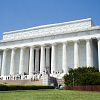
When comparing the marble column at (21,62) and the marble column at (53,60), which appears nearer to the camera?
the marble column at (53,60)

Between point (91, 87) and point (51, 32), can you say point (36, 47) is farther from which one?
point (91, 87)

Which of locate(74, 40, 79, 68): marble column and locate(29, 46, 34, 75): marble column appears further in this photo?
locate(29, 46, 34, 75): marble column

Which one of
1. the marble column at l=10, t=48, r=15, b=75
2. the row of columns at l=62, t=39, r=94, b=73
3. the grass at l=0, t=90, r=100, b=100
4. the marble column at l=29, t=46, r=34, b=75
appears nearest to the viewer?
the grass at l=0, t=90, r=100, b=100

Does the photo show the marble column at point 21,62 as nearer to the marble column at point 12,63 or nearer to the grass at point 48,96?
the marble column at point 12,63

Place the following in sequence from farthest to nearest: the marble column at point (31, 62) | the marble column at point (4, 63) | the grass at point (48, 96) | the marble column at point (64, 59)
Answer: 1. the marble column at point (4, 63)
2. the marble column at point (31, 62)
3. the marble column at point (64, 59)
4. the grass at point (48, 96)

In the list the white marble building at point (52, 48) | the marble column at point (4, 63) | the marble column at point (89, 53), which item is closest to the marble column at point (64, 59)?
the white marble building at point (52, 48)

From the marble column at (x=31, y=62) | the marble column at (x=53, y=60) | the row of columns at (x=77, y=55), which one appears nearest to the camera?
the row of columns at (x=77, y=55)

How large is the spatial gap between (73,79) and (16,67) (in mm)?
38602

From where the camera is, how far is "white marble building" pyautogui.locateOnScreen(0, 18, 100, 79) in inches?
2606

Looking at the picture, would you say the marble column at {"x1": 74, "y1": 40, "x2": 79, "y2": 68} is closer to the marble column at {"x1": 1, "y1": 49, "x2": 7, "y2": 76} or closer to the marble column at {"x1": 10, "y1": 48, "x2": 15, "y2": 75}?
the marble column at {"x1": 10, "y1": 48, "x2": 15, "y2": 75}

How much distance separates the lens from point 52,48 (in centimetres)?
7062

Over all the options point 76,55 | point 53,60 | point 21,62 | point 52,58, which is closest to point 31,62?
point 21,62

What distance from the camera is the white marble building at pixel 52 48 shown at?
2606 inches

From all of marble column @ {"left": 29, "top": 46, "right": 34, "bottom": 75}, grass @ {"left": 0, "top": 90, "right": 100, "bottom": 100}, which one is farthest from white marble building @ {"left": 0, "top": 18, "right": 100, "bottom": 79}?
grass @ {"left": 0, "top": 90, "right": 100, "bottom": 100}
